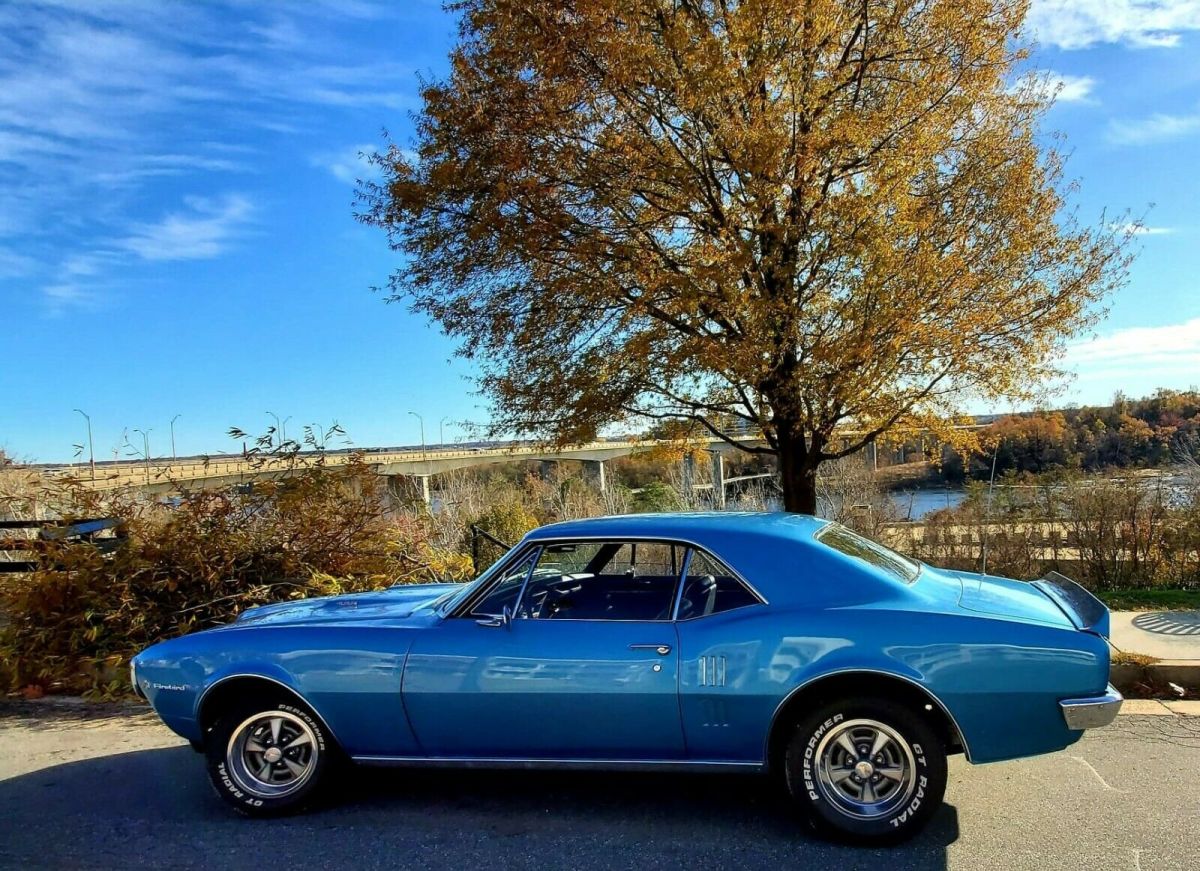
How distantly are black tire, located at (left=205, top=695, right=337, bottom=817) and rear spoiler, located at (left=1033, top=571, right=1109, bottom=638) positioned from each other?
3535 mm

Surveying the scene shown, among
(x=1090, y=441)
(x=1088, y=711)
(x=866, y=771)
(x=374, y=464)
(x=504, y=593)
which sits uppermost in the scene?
(x=374, y=464)

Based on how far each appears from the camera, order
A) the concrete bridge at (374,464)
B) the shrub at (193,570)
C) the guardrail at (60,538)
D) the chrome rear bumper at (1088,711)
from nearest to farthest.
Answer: the chrome rear bumper at (1088,711) → the shrub at (193,570) → the guardrail at (60,538) → the concrete bridge at (374,464)

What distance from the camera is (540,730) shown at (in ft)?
12.2

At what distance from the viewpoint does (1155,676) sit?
18.5 feet

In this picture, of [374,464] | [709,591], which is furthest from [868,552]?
[374,464]

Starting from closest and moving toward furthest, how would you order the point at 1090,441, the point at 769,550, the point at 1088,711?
the point at 1088,711
the point at 769,550
the point at 1090,441

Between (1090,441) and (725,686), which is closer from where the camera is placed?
(725,686)

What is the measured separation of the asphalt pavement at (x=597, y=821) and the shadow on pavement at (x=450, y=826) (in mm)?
10

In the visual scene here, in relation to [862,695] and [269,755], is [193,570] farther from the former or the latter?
[862,695]

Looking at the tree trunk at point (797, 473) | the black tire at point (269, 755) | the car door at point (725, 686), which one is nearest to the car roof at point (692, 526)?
→ the car door at point (725, 686)

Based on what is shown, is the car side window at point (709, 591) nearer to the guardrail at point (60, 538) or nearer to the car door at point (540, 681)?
the car door at point (540, 681)

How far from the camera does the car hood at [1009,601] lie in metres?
3.56

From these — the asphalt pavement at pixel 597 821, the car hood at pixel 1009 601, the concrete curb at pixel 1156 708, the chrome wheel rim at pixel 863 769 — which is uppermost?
the car hood at pixel 1009 601

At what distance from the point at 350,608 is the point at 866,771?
2.77 metres
